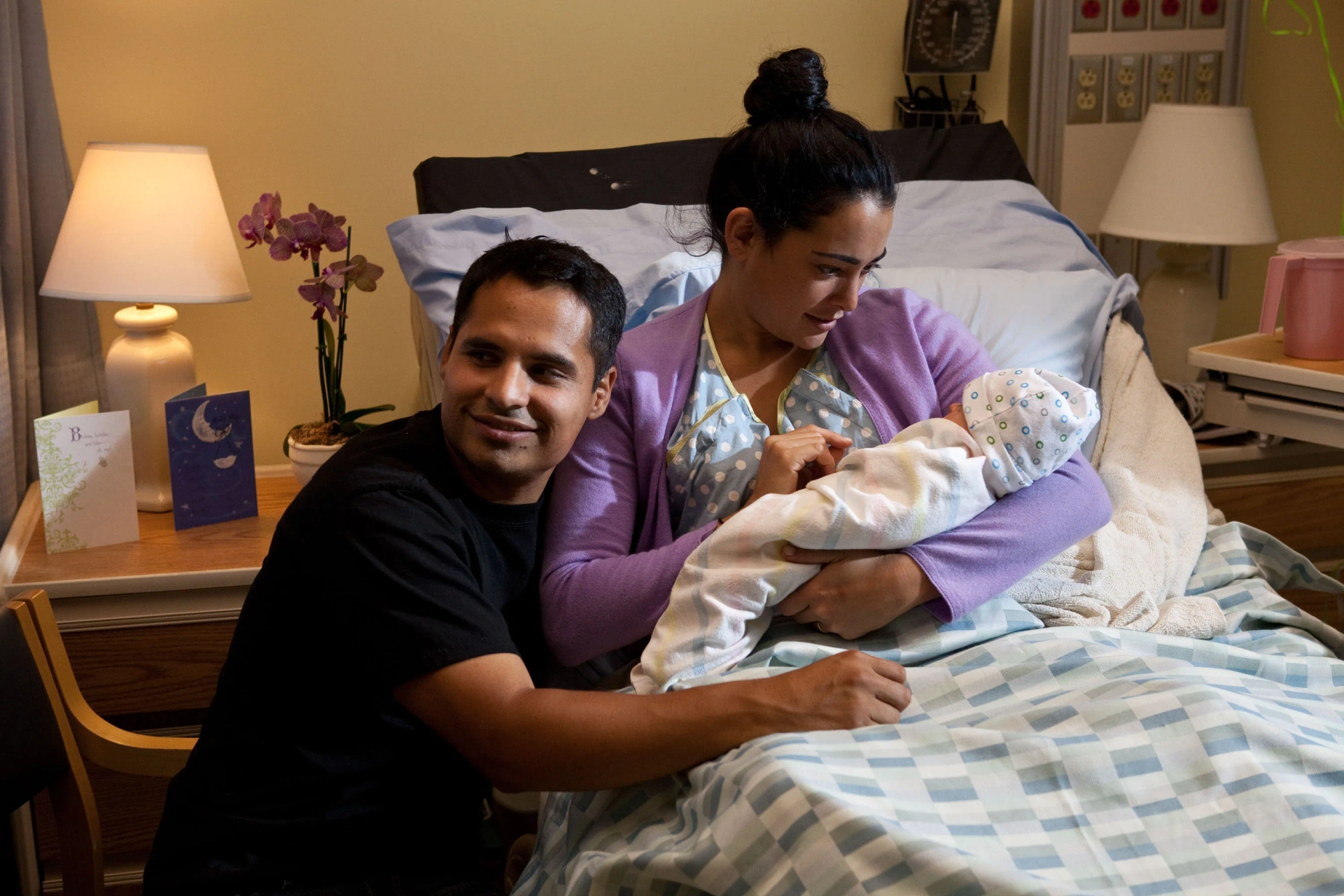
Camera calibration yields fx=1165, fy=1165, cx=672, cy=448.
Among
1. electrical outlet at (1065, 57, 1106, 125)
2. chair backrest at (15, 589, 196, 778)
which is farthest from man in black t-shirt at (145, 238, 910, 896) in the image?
electrical outlet at (1065, 57, 1106, 125)

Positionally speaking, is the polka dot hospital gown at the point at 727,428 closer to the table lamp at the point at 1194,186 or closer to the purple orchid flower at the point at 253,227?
the purple orchid flower at the point at 253,227

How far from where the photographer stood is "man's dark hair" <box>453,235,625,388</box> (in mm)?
1165

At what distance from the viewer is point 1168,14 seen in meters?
2.40

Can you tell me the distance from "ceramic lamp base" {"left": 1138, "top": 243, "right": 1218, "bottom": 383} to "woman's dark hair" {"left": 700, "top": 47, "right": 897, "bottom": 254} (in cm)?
119

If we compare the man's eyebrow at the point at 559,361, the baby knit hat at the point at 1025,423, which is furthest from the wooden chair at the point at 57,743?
the baby knit hat at the point at 1025,423

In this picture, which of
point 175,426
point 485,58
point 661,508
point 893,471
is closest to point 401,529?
point 661,508

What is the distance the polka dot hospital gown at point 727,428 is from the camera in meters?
1.29

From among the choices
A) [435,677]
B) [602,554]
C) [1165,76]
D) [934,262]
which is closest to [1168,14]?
[1165,76]

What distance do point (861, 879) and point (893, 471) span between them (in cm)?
43

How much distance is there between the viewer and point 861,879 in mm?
844

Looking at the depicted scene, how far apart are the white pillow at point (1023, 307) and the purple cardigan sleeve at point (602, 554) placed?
60cm

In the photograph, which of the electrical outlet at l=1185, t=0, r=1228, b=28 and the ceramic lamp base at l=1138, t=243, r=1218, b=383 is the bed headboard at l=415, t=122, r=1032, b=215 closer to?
the ceramic lamp base at l=1138, t=243, r=1218, b=383

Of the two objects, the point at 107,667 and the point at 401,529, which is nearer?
the point at 401,529

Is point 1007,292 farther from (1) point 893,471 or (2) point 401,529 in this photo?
(2) point 401,529
